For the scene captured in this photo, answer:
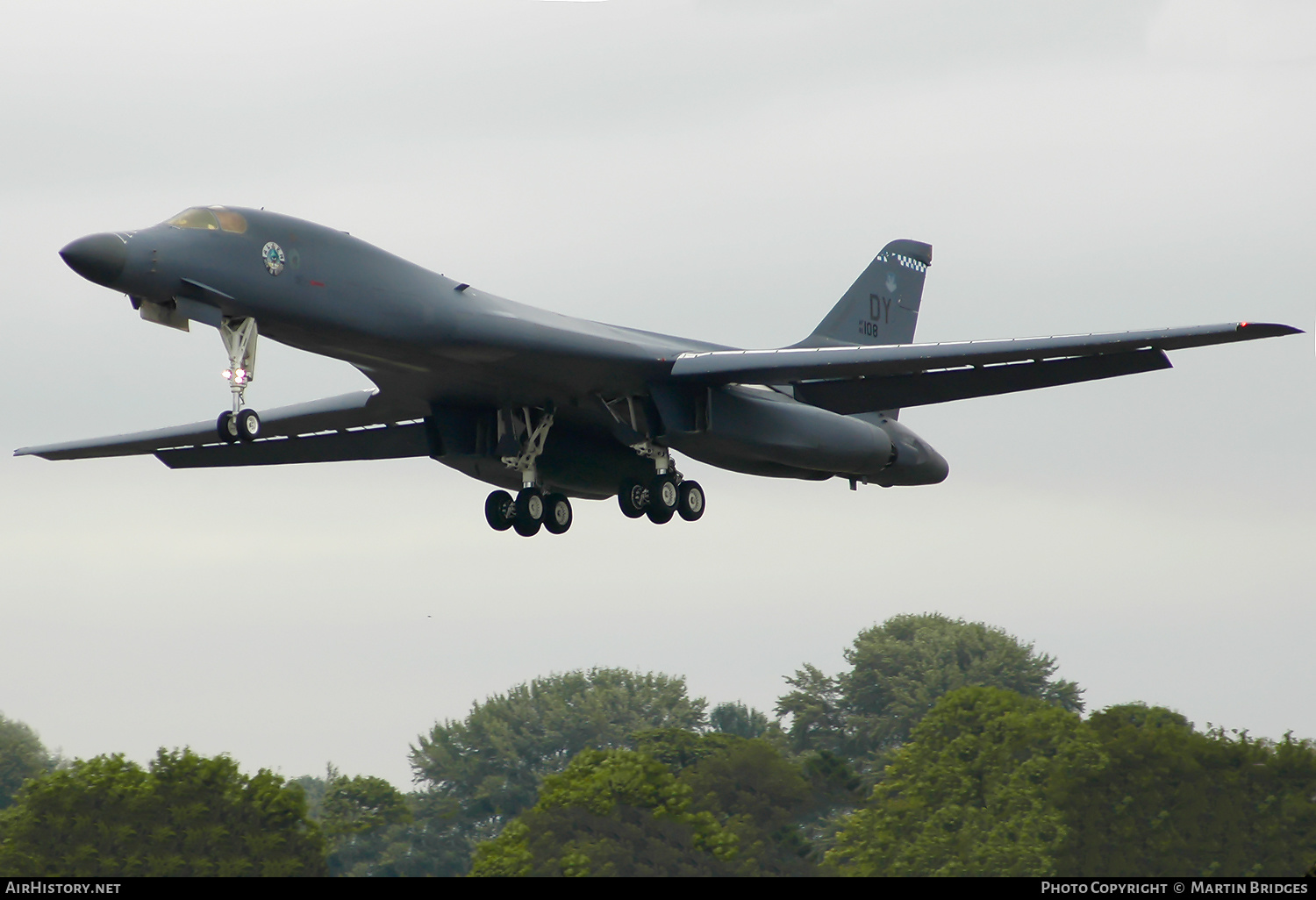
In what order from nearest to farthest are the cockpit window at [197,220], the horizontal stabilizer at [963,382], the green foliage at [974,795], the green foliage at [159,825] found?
the cockpit window at [197,220] < the horizontal stabilizer at [963,382] < the green foliage at [159,825] < the green foliage at [974,795]

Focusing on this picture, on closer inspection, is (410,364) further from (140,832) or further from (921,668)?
(921,668)

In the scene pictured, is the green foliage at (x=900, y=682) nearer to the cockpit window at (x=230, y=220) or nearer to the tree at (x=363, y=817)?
the tree at (x=363, y=817)

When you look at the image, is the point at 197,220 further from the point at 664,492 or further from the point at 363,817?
the point at 363,817

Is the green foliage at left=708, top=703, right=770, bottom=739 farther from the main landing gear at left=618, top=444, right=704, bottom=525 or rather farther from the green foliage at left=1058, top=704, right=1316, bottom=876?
the main landing gear at left=618, top=444, right=704, bottom=525

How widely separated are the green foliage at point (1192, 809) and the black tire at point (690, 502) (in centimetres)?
4355

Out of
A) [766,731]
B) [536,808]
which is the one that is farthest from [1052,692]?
[536,808]

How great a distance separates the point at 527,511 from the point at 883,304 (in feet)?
40.3

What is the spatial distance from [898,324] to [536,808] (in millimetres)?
40380

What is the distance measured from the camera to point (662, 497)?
109 ft

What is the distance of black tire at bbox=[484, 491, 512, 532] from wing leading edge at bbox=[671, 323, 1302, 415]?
4140 mm

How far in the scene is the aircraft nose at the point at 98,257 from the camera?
2428cm

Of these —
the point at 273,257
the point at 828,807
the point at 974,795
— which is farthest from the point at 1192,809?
the point at 273,257

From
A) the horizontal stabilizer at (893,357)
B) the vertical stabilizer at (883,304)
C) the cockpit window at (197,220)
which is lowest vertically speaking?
the horizontal stabilizer at (893,357)

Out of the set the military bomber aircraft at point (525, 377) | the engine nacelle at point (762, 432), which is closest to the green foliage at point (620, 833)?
the military bomber aircraft at point (525, 377)
